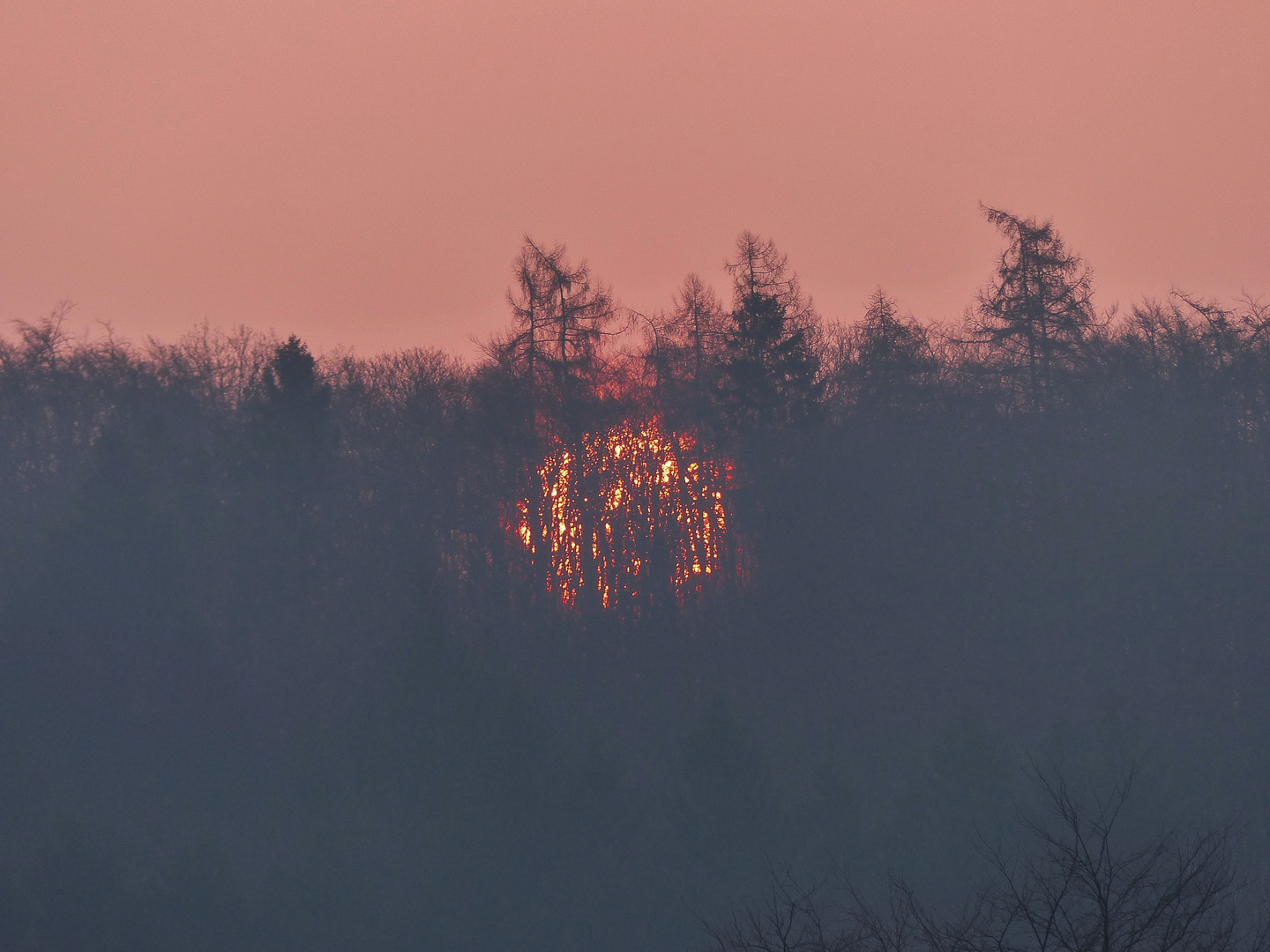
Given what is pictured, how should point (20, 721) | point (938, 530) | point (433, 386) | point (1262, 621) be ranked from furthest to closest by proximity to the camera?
point (433, 386)
point (938, 530)
point (1262, 621)
point (20, 721)

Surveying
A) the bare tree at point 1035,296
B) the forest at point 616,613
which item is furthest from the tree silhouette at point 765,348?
→ the bare tree at point 1035,296

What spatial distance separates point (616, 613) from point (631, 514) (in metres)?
4.17

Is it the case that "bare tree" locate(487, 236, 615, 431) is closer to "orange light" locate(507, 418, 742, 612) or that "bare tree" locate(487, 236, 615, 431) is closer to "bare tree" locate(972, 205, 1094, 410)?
"orange light" locate(507, 418, 742, 612)

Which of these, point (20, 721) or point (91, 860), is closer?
point (91, 860)

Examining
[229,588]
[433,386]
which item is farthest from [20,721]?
[433,386]

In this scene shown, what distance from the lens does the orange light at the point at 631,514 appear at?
47.2 metres

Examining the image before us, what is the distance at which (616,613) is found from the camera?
4600cm

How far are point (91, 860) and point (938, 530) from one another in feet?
105

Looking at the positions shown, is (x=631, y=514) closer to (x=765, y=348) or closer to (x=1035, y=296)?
(x=765, y=348)

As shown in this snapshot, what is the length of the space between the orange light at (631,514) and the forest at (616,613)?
15cm

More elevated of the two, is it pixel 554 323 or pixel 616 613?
pixel 554 323

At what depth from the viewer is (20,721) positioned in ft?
129

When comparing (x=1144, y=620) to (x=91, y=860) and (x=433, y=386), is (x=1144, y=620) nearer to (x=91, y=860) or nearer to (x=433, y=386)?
(x=433, y=386)

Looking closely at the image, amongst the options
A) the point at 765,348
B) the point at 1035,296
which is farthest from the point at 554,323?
the point at 1035,296
